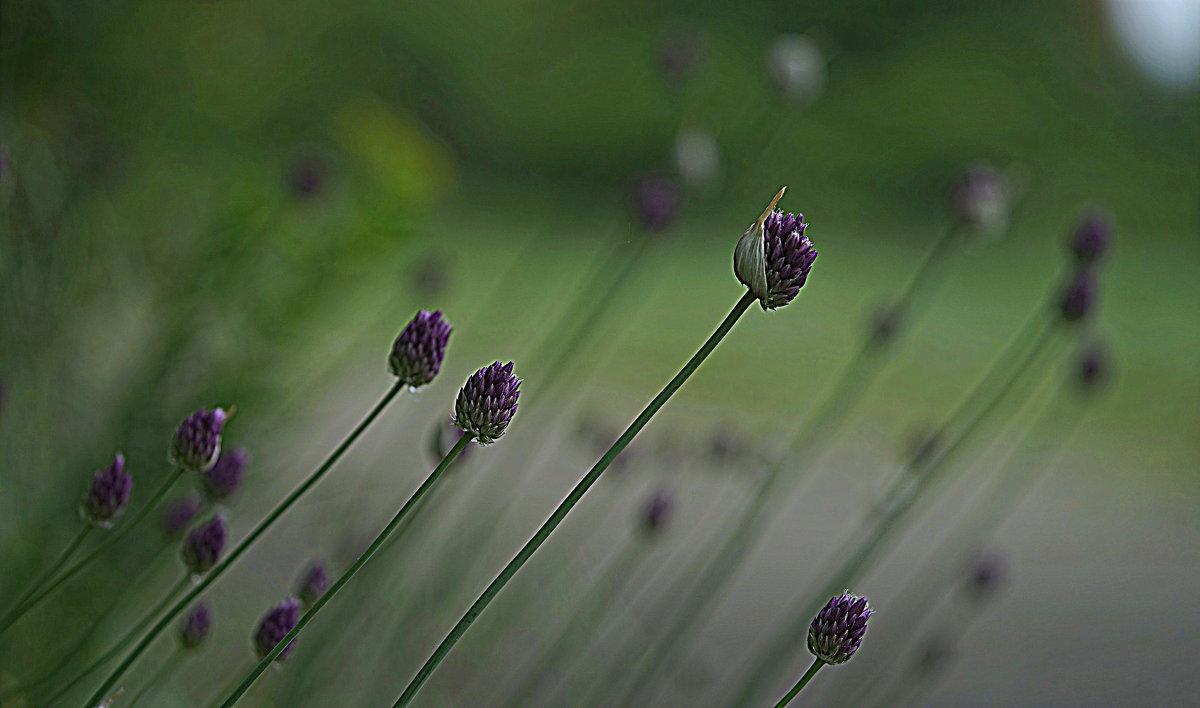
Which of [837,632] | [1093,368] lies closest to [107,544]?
[837,632]

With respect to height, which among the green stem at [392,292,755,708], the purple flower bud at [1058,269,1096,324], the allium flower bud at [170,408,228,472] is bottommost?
the allium flower bud at [170,408,228,472]

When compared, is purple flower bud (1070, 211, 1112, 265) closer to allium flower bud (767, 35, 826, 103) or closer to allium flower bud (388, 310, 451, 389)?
allium flower bud (767, 35, 826, 103)

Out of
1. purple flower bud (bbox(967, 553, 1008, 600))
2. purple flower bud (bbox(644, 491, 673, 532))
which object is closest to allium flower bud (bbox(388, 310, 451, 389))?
purple flower bud (bbox(644, 491, 673, 532))

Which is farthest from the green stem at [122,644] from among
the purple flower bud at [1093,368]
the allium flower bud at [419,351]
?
the purple flower bud at [1093,368]

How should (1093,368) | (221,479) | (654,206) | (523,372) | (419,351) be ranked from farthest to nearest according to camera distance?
(523,372) < (1093,368) < (654,206) < (221,479) < (419,351)

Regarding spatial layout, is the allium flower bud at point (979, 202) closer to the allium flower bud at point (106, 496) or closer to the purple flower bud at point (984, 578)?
the purple flower bud at point (984, 578)

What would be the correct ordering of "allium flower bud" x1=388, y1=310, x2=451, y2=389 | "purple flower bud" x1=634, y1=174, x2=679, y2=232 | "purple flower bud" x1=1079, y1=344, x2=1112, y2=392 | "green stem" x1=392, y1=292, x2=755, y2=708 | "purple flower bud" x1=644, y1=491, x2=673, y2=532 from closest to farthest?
"green stem" x1=392, y1=292, x2=755, y2=708 < "allium flower bud" x1=388, y1=310, x2=451, y2=389 < "purple flower bud" x1=644, y1=491, x2=673, y2=532 < "purple flower bud" x1=634, y1=174, x2=679, y2=232 < "purple flower bud" x1=1079, y1=344, x2=1112, y2=392

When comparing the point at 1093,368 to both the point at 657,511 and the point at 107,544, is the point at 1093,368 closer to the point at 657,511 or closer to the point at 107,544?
the point at 657,511
